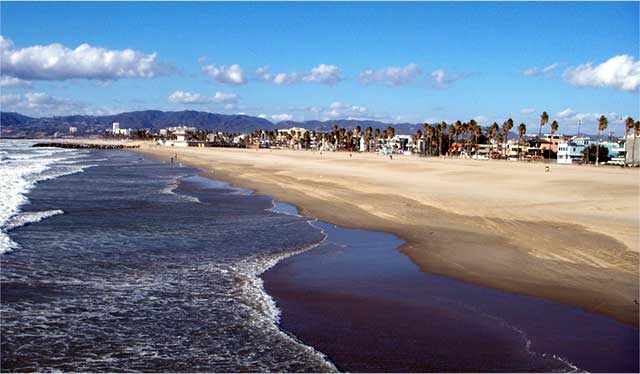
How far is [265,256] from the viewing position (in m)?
13.8

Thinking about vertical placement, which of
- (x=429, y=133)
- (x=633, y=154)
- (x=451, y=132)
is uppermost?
(x=451, y=132)

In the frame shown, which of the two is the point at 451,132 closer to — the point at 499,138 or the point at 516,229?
the point at 499,138

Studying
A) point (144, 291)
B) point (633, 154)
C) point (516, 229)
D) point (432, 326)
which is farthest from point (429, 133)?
point (432, 326)

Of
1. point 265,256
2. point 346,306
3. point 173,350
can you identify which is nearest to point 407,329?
point 346,306

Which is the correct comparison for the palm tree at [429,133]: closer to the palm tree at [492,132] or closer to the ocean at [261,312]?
the palm tree at [492,132]

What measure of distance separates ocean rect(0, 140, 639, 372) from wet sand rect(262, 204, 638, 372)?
28 millimetres

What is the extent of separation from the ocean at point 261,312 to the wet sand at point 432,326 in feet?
0.09

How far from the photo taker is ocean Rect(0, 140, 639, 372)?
23.7 ft

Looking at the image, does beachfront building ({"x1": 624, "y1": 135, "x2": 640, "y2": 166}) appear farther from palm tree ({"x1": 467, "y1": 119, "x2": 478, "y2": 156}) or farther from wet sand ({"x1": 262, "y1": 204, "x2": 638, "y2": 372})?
wet sand ({"x1": 262, "y1": 204, "x2": 638, "y2": 372})

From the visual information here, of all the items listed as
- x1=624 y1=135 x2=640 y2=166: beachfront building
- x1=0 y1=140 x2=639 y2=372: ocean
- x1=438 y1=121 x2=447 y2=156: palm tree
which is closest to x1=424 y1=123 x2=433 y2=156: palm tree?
x1=438 y1=121 x2=447 y2=156: palm tree

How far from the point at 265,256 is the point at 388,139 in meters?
157

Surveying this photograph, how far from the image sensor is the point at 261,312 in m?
9.34

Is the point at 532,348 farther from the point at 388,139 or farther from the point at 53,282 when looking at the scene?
the point at 388,139

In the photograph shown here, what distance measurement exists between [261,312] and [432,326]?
273 centimetres
